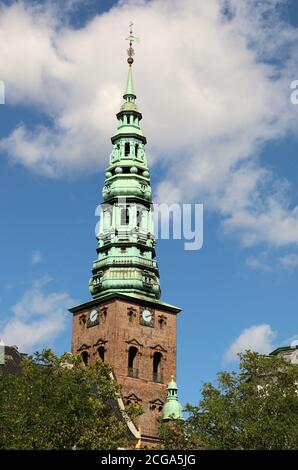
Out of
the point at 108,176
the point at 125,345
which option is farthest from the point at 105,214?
the point at 125,345

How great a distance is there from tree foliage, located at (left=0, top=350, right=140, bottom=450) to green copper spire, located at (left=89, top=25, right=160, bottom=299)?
45248mm

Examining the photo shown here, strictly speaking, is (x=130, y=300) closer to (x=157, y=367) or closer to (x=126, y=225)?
(x=157, y=367)

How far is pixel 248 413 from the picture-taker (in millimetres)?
60344

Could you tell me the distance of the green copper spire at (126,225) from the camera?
357 feet

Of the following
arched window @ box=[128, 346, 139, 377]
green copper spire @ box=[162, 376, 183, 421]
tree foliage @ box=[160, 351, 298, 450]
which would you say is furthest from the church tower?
tree foliage @ box=[160, 351, 298, 450]

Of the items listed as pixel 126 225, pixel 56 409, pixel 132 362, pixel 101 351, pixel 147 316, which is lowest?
pixel 56 409

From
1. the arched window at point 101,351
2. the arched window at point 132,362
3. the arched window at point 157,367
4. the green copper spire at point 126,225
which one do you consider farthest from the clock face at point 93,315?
the arched window at point 157,367

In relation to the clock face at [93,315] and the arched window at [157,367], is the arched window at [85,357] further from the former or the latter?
the arched window at [157,367]

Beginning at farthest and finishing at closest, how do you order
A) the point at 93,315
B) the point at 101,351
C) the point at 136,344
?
the point at 93,315, the point at 101,351, the point at 136,344

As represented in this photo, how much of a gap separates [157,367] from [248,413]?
153ft

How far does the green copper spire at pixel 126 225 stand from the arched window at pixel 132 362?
273 inches

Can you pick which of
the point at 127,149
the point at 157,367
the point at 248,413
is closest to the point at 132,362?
the point at 157,367
